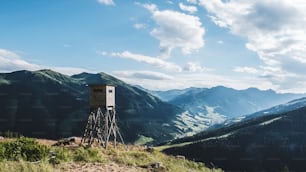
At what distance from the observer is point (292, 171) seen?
198125mm

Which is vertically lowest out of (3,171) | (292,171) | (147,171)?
(292,171)

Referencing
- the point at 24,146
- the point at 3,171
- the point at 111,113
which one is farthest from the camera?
the point at 111,113

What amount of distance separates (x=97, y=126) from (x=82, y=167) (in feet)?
75.5

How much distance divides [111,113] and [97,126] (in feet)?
8.29

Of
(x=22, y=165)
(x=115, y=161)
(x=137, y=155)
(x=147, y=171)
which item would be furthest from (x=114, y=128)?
(x=22, y=165)

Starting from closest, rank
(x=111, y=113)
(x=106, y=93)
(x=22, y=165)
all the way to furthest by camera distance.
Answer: (x=22, y=165) → (x=106, y=93) → (x=111, y=113)

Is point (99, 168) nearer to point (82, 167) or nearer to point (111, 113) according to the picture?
point (82, 167)

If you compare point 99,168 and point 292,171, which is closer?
point 99,168

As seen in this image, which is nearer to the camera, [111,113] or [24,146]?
[24,146]

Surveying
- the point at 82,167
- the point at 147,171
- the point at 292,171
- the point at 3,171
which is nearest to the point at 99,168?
the point at 82,167

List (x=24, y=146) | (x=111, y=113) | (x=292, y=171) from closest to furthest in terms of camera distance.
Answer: (x=24, y=146), (x=111, y=113), (x=292, y=171)

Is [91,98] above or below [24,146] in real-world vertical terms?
above

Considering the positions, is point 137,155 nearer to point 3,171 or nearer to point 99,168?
point 99,168

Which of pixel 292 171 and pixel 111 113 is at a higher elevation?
pixel 111 113
